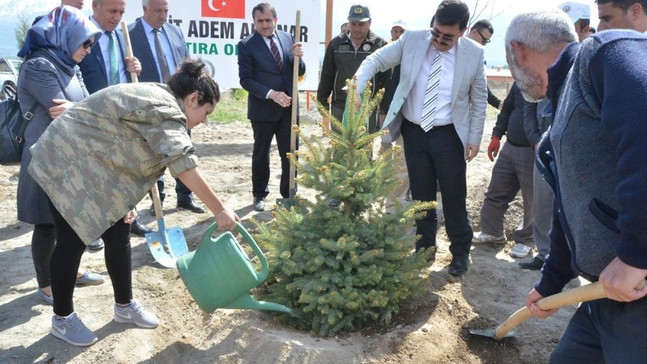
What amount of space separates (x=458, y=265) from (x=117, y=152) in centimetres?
257

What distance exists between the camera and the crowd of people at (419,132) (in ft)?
5.52

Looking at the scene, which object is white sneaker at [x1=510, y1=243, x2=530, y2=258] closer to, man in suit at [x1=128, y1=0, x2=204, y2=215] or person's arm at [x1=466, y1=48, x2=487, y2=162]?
person's arm at [x1=466, y1=48, x2=487, y2=162]

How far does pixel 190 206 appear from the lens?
5.70m

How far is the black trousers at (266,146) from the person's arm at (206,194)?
9.30ft

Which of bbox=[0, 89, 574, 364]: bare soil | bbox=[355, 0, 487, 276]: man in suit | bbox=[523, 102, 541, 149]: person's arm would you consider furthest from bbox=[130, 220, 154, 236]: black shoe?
bbox=[523, 102, 541, 149]: person's arm

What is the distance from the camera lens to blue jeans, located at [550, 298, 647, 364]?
71.3 inches

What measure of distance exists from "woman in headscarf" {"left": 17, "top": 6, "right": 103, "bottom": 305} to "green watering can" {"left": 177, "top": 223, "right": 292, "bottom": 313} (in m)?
1.03

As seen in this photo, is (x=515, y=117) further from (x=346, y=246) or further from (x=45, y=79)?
(x=45, y=79)

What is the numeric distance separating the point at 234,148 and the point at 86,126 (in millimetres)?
6008

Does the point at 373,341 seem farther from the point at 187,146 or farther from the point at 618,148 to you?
the point at 618,148

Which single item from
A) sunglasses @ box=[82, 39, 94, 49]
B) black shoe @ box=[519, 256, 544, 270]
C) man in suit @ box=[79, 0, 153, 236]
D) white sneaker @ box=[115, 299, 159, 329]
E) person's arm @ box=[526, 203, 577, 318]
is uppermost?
sunglasses @ box=[82, 39, 94, 49]

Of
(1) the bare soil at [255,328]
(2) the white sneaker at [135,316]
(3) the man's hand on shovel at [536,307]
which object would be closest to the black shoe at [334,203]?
(1) the bare soil at [255,328]

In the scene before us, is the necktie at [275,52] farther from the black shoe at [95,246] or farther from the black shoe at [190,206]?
the black shoe at [95,246]

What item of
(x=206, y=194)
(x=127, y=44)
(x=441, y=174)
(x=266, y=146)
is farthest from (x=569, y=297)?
(x=266, y=146)
